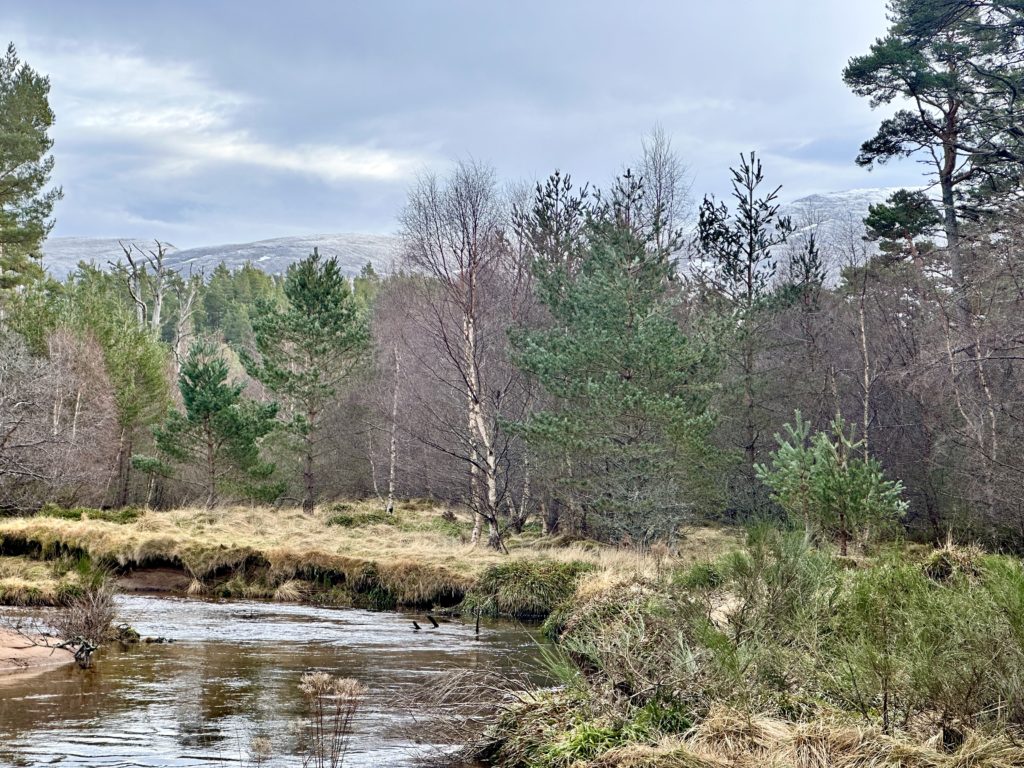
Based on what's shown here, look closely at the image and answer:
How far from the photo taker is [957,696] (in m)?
6.71

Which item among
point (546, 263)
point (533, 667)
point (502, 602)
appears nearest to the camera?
point (533, 667)

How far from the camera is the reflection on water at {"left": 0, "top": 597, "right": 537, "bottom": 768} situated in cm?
903

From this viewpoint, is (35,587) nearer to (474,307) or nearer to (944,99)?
(474,307)

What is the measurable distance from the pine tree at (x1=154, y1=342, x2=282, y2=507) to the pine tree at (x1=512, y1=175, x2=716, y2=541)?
10700mm

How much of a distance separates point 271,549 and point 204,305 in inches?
2771

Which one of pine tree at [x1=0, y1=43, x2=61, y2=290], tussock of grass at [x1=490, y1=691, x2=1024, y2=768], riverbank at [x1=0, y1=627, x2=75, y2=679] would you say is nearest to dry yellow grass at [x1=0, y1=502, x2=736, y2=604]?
riverbank at [x1=0, y1=627, x2=75, y2=679]

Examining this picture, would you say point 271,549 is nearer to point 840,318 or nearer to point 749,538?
point 749,538

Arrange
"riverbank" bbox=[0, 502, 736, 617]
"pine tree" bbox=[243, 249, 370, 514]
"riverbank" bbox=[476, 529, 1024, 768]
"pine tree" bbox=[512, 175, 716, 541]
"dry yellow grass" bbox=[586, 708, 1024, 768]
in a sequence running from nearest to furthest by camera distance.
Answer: "dry yellow grass" bbox=[586, 708, 1024, 768], "riverbank" bbox=[476, 529, 1024, 768], "riverbank" bbox=[0, 502, 736, 617], "pine tree" bbox=[512, 175, 716, 541], "pine tree" bbox=[243, 249, 370, 514]

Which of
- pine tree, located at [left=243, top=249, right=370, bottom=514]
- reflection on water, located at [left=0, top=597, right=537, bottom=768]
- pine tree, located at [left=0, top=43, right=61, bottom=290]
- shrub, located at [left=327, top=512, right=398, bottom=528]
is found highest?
pine tree, located at [left=0, top=43, right=61, bottom=290]

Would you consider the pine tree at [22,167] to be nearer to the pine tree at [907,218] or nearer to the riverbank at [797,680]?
the pine tree at [907,218]

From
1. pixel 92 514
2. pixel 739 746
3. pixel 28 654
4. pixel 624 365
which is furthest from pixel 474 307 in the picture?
pixel 739 746

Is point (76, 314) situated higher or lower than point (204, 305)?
lower

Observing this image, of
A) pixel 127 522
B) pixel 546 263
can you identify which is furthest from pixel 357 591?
pixel 546 263

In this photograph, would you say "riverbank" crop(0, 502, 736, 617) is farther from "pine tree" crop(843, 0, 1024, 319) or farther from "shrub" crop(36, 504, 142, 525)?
"pine tree" crop(843, 0, 1024, 319)
